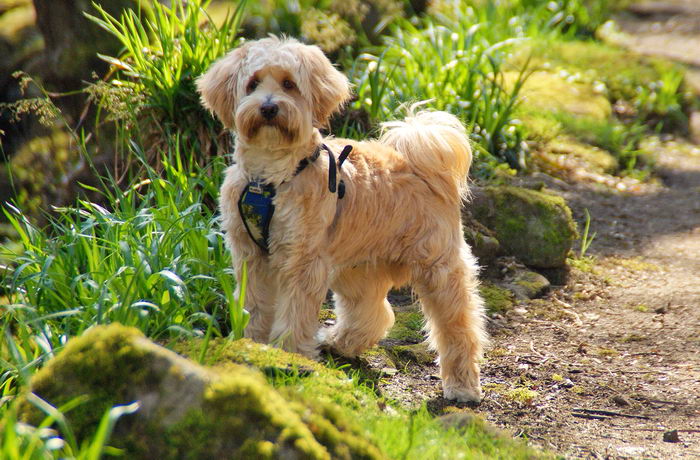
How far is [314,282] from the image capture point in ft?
12.5

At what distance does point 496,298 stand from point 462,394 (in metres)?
1.48

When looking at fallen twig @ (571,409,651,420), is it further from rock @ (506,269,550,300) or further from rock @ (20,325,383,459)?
rock @ (20,325,383,459)

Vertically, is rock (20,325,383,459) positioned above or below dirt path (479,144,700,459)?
above

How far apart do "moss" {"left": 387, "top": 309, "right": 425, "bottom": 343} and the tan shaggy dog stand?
0.53m

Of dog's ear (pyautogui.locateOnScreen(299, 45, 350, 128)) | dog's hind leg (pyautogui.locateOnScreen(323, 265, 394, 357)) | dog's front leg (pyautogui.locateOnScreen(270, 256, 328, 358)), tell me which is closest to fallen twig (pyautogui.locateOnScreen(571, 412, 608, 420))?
dog's hind leg (pyautogui.locateOnScreen(323, 265, 394, 357))

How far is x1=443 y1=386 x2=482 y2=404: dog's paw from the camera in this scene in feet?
13.6

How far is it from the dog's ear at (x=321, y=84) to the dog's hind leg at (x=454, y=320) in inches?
37.8

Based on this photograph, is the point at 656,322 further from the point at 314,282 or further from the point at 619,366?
the point at 314,282

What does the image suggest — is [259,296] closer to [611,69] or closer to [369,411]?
[369,411]

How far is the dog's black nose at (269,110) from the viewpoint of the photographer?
142 inches

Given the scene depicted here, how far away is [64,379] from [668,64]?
1039 centimetres

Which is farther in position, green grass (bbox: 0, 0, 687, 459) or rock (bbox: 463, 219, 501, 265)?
rock (bbox: 463, 219, 501, 265)

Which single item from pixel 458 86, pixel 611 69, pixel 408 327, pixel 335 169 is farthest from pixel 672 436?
pixel 611 69

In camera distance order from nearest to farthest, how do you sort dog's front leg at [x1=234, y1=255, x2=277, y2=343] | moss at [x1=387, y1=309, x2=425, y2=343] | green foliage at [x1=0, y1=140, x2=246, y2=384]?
green foliage at [x1=0, y1=140, x2=246, y2=384], dog's front leg at [x1=234, y1=255, x2=277, y2=343], moss at [x1=387, y1=309, x2=425, y2=343]
